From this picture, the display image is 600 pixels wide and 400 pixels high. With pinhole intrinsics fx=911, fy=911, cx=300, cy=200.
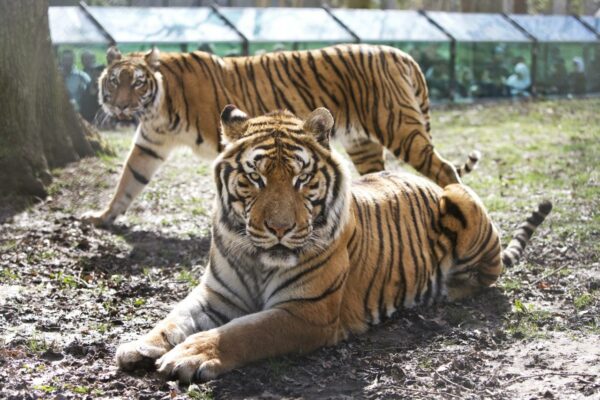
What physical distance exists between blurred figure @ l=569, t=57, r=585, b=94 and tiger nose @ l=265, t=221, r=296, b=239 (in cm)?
1668

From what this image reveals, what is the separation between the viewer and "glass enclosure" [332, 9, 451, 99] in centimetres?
1714

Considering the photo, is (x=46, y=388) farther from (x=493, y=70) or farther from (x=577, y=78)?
(x=577, y=78)

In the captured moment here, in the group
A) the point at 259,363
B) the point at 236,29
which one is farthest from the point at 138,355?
the point at 236,29

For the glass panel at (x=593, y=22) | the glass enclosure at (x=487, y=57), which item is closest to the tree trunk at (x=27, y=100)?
the glass enclosure at (x=487, y=57)

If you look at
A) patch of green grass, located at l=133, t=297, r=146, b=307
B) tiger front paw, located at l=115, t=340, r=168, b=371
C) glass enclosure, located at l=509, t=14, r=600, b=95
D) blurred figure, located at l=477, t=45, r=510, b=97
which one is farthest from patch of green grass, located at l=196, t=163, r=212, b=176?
glass enclosure, located at l=509, t=14, r=600, b=95

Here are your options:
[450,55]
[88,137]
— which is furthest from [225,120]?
[450,55]

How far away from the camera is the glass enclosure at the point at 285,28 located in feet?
50.4

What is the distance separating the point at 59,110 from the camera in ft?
27.9

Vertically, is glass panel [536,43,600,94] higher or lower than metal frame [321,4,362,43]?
lower

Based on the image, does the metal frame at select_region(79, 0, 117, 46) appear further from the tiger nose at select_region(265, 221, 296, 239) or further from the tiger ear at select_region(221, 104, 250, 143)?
the tiger nose at select_region(265, 221, 296, 239)

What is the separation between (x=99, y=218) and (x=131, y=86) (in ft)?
3.56

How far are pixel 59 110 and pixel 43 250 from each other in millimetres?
2619

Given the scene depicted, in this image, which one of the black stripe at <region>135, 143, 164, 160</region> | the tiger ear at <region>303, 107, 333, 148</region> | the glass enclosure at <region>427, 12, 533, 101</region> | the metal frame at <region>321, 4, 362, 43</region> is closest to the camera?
the tiger ear at <region>303, 107, 333, 148</region>

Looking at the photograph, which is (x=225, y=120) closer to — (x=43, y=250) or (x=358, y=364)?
(x=358, y=364)
